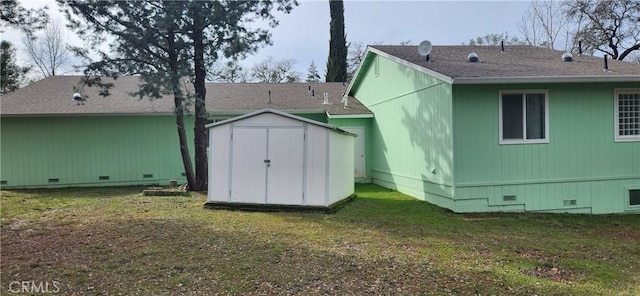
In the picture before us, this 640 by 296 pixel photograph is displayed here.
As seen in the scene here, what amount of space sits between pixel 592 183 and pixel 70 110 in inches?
557

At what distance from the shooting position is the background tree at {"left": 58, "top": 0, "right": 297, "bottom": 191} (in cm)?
1004

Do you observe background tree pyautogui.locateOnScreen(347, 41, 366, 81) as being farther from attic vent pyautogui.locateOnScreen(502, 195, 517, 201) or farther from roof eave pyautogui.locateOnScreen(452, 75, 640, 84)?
attic vent pyautogui.locateOnScreen(502, 195, 517, 201)

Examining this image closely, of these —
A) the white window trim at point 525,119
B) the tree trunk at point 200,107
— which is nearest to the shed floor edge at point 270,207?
the tree trunk at point 200,107

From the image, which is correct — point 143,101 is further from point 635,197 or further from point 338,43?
point 635,197

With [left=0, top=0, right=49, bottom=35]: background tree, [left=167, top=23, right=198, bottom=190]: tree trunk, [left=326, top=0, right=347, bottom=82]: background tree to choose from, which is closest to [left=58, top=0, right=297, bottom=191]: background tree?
[left=167, top=23, right=198, bottom=190]: tree trunk

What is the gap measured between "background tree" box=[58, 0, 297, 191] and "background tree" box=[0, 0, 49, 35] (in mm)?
2169

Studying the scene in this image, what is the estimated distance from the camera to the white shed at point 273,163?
8.29 meters

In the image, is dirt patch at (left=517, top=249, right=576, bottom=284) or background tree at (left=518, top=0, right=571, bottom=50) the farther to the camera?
background tree at (left=518, top=0, right=571, bottom=50)

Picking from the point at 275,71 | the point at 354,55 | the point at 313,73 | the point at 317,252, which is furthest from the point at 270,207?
the point at 275,71

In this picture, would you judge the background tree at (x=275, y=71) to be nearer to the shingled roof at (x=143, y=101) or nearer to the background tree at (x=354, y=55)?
the background tree at (x=354, y=55)

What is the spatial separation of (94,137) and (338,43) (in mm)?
15016

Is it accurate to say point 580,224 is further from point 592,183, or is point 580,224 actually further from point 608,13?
point 608,13

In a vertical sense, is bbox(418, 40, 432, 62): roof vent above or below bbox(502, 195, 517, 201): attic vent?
above

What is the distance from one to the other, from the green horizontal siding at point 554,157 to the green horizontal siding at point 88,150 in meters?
9.22
